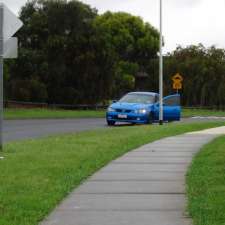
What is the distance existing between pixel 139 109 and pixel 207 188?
67.1ft

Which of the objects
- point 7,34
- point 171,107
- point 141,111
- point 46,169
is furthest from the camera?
point 171,107

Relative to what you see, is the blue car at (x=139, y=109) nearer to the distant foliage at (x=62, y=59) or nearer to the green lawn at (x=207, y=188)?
the green lawn at (x=207, y=188)

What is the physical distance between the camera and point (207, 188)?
9656 mm

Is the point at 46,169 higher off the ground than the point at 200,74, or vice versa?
the point at 200,74

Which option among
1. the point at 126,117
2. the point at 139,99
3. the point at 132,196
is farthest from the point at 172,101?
the point at 132,196

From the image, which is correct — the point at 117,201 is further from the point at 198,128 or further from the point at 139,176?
the point at 198,128

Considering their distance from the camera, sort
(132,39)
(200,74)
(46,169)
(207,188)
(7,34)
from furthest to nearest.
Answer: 1. (132,39)
2. (200,74)
3. (7,34)
4. (46,169)
5. (207,188)

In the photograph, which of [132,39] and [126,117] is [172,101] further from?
[132,39]

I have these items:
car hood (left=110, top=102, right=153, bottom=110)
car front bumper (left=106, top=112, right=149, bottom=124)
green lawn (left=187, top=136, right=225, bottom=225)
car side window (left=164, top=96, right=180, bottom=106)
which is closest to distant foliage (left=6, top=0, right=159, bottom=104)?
car side window (left=164, top=96, right=180, bottom=106)

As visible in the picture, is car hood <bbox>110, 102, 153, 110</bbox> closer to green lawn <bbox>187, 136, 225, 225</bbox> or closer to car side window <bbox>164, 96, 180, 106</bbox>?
car side window <bbox>164, 96, 180, 106</bbox>

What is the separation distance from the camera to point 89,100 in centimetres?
5384

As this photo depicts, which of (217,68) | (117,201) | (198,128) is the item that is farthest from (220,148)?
(217,68)

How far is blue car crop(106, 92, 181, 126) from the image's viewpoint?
30.1 meters

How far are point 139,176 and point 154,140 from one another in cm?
785
